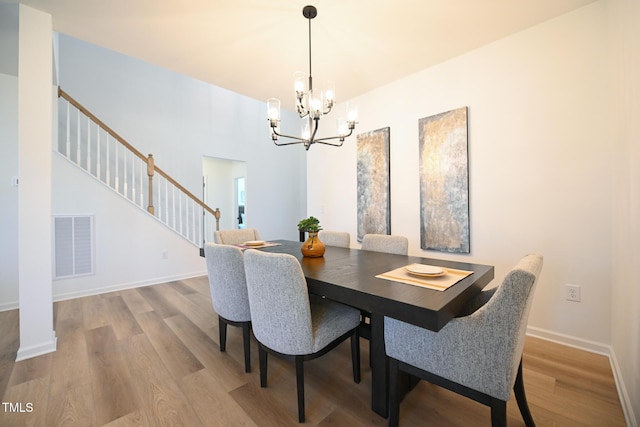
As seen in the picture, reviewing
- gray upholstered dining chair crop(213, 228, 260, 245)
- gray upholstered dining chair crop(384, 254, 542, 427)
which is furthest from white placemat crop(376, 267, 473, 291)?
gray upholstered dining chair crop(213, 228, 260, 245)

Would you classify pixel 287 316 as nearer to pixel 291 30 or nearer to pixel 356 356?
pixel 356 356

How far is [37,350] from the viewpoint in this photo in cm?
190

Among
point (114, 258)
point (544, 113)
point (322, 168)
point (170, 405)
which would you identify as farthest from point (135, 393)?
point (544, 113)

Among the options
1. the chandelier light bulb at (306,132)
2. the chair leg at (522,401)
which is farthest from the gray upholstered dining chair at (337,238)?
the chair leg at (522,401)

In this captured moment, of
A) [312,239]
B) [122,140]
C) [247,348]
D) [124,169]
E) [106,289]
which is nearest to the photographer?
[247,348]

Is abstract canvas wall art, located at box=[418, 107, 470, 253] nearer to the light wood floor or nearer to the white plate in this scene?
the light wood floor

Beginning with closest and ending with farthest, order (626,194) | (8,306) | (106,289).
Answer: (626,194)
(8,306)
(106,289)

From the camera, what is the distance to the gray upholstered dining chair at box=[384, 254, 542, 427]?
926mm

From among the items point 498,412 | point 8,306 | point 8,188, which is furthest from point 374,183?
point 8,306

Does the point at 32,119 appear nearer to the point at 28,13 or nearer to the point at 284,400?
the point at 28,13

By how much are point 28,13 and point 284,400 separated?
3.20m

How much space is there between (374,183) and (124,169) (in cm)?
364

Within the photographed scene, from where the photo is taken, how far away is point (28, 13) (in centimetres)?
188

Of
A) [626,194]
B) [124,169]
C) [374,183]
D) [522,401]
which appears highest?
[124,169]
